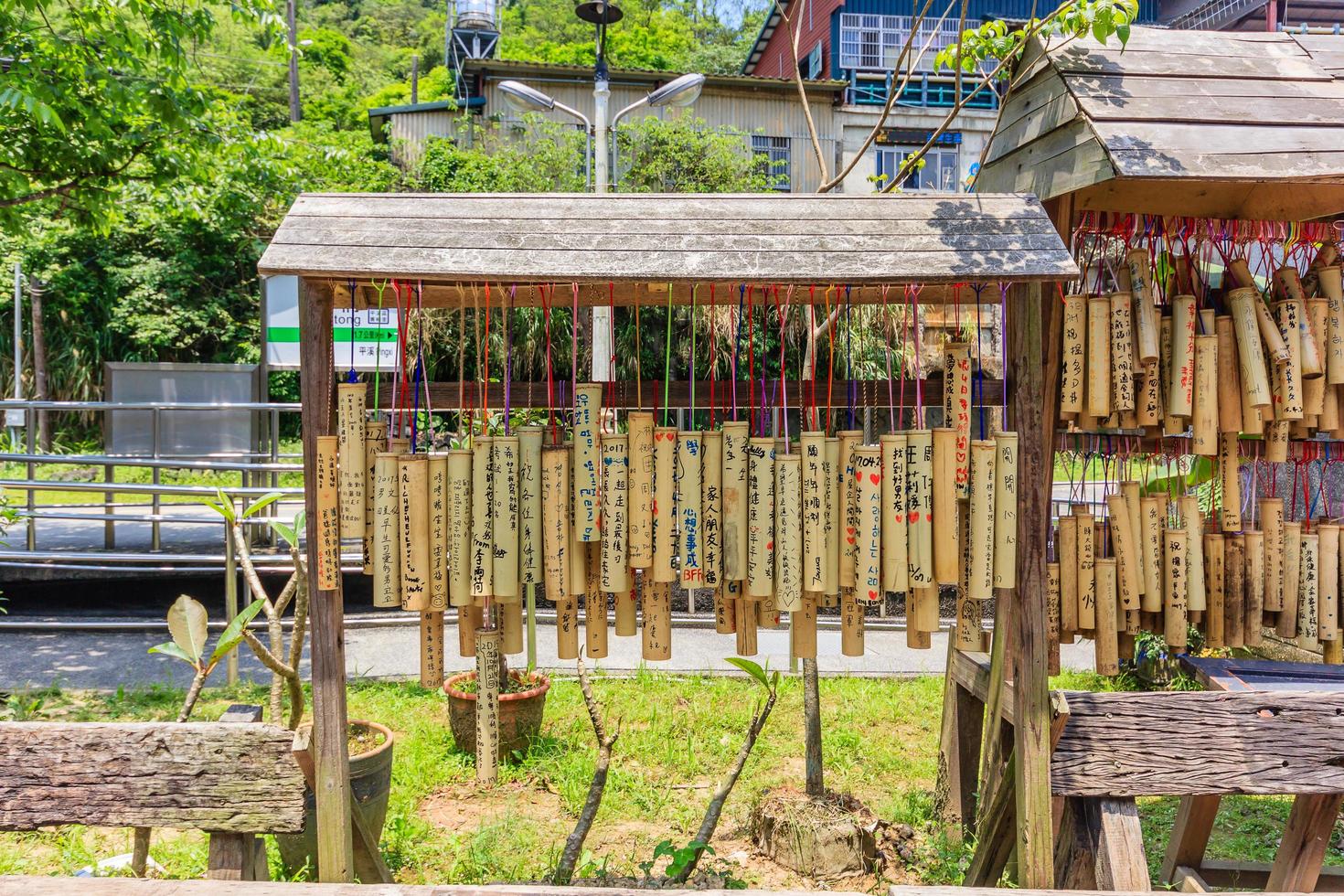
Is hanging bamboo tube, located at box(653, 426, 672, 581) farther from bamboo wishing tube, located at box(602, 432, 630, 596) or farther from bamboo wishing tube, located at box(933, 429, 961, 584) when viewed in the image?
bamboo wishing tube, located at box(933, 429, 961, 584)

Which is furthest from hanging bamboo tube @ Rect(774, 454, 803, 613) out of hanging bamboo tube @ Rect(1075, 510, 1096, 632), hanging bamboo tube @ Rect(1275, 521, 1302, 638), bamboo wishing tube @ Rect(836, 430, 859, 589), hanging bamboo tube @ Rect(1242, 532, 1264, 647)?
hanging bamboo tube @ Rect(1275, 521, 1302, 638)

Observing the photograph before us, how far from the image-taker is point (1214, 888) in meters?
3.11

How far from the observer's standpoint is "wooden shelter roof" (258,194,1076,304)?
220 cm

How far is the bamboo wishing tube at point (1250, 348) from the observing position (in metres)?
2.62

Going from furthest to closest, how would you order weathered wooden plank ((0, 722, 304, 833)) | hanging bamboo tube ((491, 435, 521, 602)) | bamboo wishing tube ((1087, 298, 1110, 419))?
1. bamboo wishing tube ((1087, 298, 1110, 419))
2. hanging bamboo tube ((491, 435, 521, 602))
3. weathered wooden plank ((0, 722, 304, 833))

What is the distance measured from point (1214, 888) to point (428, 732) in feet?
10.9

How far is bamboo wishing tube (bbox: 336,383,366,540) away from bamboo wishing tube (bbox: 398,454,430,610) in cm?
12

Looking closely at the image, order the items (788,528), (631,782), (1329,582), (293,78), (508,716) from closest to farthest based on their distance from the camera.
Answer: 1. (788,528)
2. (1329,582)
3. (631,782)
4. (508,716)
5. (293,78)

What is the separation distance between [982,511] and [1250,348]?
1078mm

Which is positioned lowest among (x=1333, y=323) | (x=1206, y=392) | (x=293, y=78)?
(x=1206, y=392)

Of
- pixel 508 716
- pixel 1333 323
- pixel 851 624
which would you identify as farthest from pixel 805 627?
pixel 508 716

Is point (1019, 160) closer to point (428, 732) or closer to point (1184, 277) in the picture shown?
point (1184, 277)

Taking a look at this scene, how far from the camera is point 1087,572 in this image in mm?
2721

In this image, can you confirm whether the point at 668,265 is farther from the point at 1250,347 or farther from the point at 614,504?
the point at 1250,347
